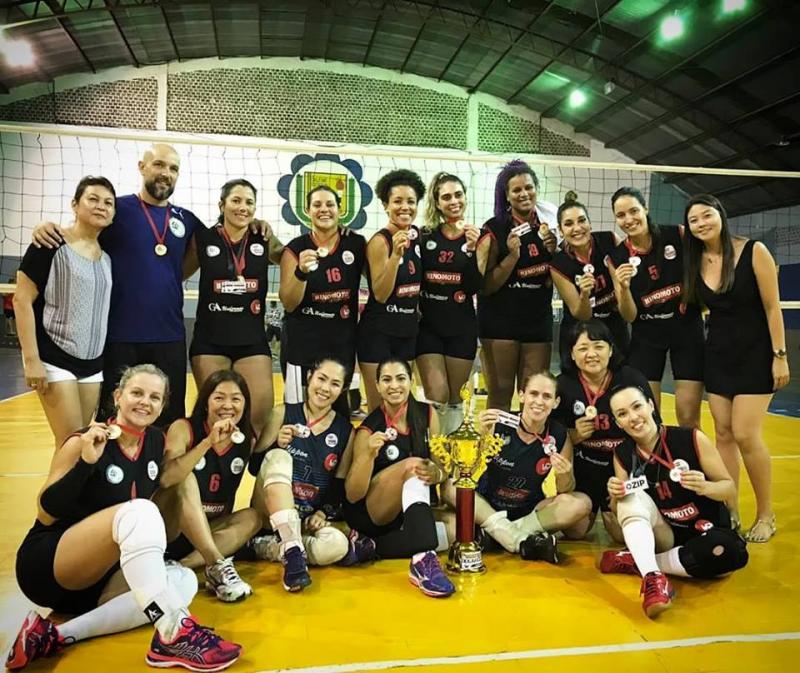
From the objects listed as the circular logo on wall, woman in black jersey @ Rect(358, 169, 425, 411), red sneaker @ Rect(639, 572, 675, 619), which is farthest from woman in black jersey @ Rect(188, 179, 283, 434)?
the circular logo on wall

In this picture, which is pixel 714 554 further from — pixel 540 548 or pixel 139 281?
pixel 139 281

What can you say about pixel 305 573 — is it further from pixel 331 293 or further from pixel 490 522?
pixel 331 293

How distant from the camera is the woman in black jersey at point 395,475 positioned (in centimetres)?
294

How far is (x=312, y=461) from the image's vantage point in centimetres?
313

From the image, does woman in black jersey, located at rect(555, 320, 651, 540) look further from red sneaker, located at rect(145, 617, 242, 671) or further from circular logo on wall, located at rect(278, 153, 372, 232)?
circular logo on wall, located at rect(278, 153, 372, 232)

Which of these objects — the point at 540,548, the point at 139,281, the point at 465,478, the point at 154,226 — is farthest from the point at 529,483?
the point at 154,226

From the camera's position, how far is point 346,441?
320 cm

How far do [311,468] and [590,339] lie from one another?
60.0 inches

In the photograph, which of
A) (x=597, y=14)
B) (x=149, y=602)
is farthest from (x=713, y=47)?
(x=149, y=602)

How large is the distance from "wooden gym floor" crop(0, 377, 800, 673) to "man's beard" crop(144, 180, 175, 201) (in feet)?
5.95

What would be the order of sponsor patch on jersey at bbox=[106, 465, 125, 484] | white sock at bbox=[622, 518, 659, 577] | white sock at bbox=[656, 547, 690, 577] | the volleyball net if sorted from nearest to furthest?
sponsor patch on jersey at bbox=[106, 465, 125, 484] → white sock at bbox=[622, 518, 659, 577] → white sock at bbox=[656, 547, 690, 577] → the volleyball net

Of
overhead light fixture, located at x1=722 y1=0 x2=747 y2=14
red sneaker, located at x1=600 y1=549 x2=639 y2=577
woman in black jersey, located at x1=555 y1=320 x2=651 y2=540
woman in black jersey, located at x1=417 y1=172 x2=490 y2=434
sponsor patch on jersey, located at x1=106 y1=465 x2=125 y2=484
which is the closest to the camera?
sponsor patch on jersey, located at x1=106 y1=465 x2=125 y2=484

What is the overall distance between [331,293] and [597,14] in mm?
11194

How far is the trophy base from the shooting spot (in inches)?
115
